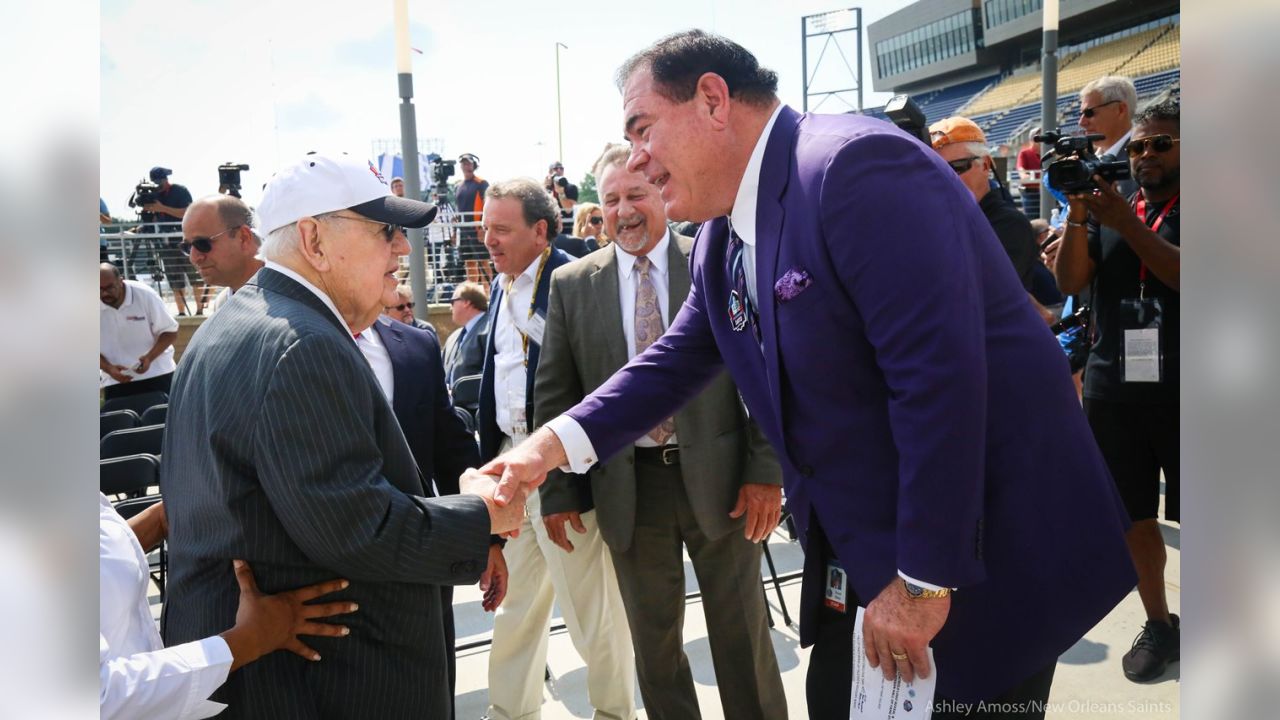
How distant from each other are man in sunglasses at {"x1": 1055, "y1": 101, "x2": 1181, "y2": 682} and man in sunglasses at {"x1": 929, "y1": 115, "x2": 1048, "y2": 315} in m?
0.23

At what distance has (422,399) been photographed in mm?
3107

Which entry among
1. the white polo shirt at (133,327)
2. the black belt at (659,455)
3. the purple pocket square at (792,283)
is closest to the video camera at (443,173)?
the white polo shirt at (133,327)

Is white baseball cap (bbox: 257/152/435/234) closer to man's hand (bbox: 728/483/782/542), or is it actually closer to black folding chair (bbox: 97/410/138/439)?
man's hand (bbox: 728/483/782/542)

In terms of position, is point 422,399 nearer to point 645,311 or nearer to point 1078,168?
point 645,311

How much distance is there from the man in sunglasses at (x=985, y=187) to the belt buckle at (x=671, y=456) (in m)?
1.84

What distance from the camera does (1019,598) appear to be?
1704 millimetres

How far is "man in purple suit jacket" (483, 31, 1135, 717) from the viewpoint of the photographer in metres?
1.54

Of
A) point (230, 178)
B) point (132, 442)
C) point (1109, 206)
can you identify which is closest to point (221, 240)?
point (132, 442)

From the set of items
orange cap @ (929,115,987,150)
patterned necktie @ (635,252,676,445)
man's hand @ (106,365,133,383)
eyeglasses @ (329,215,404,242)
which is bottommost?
man's hand @ (106,365,133,383)

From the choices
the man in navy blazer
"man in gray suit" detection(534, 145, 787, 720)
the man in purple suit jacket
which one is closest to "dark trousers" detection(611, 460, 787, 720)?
"man in gray suit" detection(534, 145, 787, 720)

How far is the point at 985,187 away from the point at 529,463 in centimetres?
265

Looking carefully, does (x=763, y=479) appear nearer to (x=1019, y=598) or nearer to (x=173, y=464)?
(x=1019, y=598)

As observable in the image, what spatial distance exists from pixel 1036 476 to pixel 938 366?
39 cm
